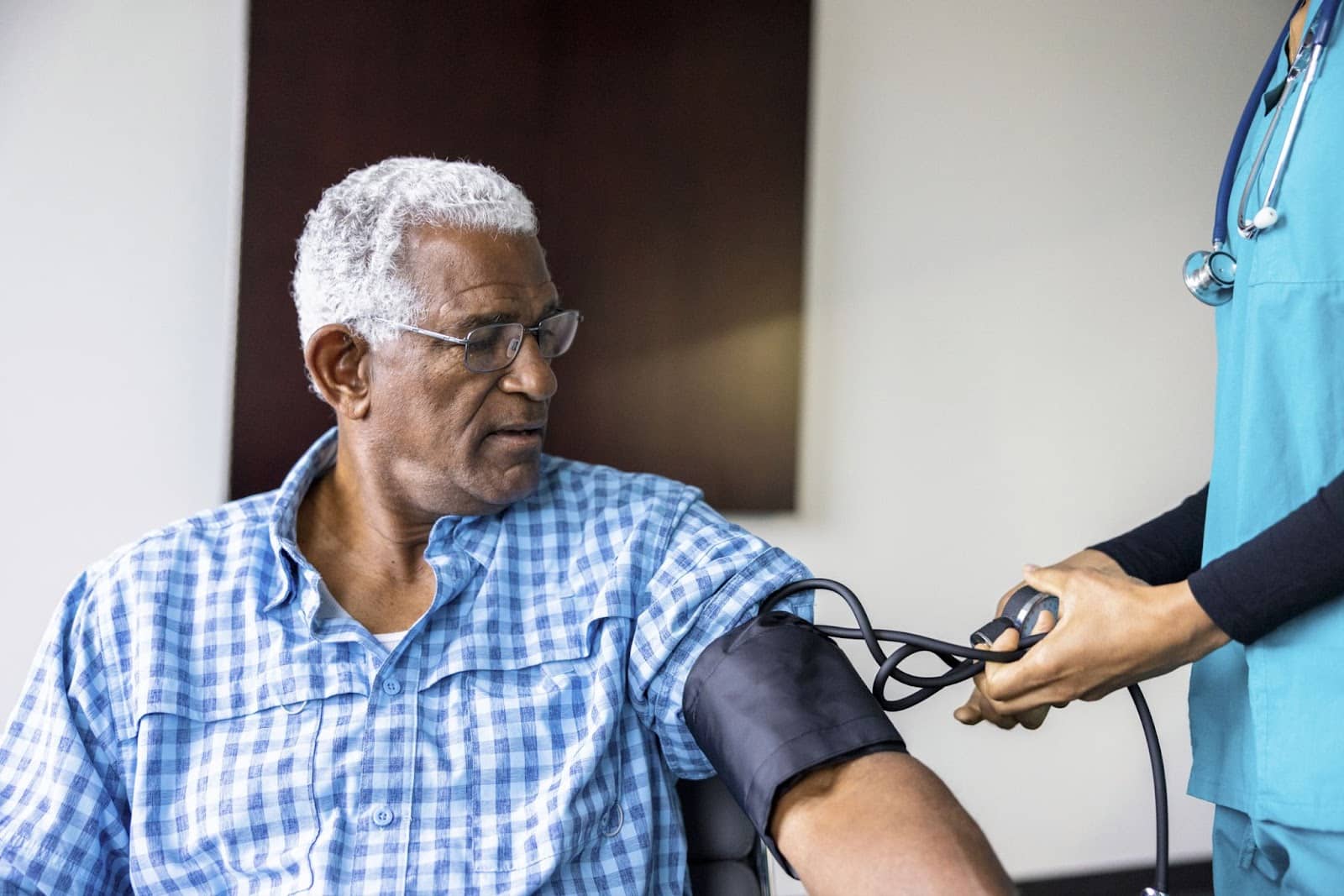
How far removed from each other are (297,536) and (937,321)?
136 cm

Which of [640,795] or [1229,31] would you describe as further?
[1229,31]

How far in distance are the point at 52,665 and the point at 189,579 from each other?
0.55ft

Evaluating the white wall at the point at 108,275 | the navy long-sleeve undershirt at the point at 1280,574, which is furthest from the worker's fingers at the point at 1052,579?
the white wall at the point at 108,275

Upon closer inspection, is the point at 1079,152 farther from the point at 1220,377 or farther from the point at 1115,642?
the point at 1115,642

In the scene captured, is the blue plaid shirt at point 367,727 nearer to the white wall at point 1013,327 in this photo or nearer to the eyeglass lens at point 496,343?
the eyeglass lens at point 496,343

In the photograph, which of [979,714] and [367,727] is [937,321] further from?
[367,727]

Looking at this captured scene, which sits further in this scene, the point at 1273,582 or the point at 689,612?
the point at 689,612

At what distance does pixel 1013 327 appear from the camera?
224 centimetres

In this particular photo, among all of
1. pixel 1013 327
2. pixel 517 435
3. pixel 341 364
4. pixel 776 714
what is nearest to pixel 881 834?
pixel 776 714

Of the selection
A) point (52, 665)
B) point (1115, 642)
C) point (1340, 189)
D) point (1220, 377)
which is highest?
point (1340, 189)

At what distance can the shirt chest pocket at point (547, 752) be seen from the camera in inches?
44.6

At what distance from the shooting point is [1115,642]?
37.6 inches

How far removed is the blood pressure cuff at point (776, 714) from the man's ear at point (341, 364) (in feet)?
1.88

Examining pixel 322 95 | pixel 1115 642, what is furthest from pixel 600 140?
pixel 1115 642
